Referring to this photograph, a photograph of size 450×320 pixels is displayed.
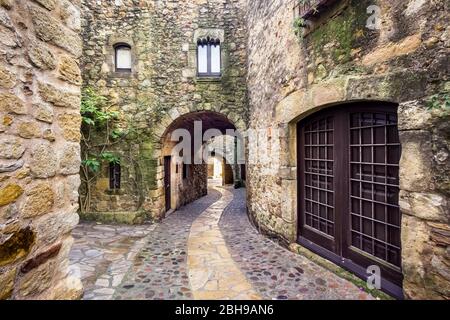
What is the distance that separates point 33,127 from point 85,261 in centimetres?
289

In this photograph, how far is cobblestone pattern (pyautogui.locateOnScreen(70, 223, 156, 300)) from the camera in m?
2.85

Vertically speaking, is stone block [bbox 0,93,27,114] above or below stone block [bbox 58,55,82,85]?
below

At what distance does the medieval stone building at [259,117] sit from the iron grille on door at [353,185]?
0.05 feet

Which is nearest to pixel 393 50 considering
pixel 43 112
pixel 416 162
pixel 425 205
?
pixel 416 162

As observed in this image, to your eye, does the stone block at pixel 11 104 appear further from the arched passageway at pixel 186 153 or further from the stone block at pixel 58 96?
the arched passageway at pixel 186 153

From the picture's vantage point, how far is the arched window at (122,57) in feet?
19.7

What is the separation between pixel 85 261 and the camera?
11.6ft

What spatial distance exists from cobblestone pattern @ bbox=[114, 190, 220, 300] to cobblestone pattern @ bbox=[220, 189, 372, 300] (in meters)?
0.81

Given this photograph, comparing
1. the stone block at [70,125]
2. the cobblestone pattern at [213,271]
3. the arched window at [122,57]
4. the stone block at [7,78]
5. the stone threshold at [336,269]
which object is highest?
the arched window at [122,57]

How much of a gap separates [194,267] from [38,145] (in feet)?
8.52

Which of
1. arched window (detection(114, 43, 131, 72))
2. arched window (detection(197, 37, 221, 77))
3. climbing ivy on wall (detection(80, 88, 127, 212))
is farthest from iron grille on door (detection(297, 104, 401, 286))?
arched window (detection(114, 43, 131, 72))

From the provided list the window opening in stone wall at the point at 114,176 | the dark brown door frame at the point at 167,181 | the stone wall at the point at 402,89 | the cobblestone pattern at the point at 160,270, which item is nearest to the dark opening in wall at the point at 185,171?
the dark brown door frame at the point at 167,181

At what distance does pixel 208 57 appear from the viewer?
6.21 metres

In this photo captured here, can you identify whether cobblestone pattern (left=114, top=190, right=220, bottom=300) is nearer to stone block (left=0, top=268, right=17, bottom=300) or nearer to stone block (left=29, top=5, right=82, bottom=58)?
stone block (left=0, top=268, right=17, bottom=300)
